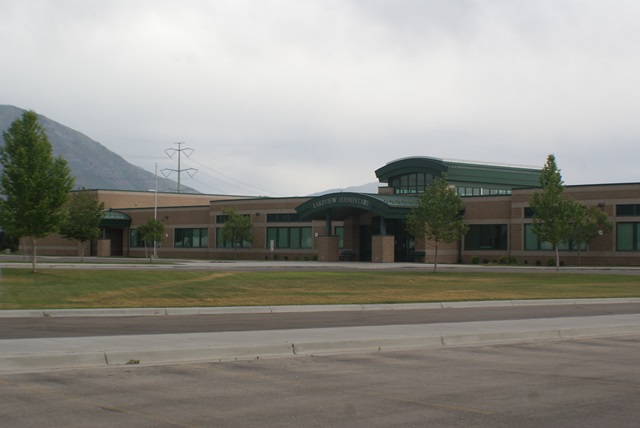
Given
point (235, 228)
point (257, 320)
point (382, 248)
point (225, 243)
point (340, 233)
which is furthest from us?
point (225, 243)

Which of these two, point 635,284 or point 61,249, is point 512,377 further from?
point 61,249

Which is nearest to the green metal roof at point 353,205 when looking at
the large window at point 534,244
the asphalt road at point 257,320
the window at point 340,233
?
the window at point 340,233

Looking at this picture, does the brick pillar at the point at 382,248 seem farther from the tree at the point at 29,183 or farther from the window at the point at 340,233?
the tree at the point at 29,183

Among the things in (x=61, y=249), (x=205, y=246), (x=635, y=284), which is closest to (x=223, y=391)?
(x=635, y=284)

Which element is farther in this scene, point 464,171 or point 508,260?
point 464,171

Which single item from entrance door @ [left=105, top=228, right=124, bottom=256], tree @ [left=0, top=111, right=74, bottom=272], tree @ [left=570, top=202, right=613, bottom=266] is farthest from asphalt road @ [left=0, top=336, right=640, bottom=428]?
entrance door @ [left=105, top=228, right=124, bottom=256]

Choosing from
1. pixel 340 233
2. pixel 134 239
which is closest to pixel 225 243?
pixel 340 233

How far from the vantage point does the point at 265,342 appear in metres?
14.4

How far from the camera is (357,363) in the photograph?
1312 centimetres

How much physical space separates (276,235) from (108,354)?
63834 millimetres

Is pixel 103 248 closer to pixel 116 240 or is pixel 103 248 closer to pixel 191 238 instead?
pixel 116 240

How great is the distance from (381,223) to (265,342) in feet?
167

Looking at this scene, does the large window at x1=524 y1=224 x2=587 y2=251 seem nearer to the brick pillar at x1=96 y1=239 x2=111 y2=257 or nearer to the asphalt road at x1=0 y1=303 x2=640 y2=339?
the asphalt road at x1=0 y1=303 x2=640 y2=339

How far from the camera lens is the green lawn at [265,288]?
25438mm
